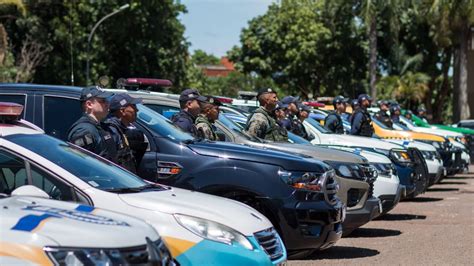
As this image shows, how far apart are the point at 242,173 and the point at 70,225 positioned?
406 centimetres

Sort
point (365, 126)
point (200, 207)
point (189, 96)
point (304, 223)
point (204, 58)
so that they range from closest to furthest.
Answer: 1. point (200, 207)
2. point (304, 223)
3. point (189, 96)
4. point (365, 126)
5. point (204, 58)

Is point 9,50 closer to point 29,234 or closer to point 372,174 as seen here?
point 372,174

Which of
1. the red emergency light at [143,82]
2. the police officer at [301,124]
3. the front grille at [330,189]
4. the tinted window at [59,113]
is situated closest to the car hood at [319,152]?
the front grille at [330,189]

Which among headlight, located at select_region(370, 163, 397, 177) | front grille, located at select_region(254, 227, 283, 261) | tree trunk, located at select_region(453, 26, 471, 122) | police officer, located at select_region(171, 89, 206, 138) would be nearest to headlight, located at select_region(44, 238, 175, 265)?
front grille, located at select_region(254, 227, 283, 261)

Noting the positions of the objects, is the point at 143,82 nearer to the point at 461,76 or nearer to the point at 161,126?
the point at 161,126

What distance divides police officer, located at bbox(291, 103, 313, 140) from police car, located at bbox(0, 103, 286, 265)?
25.0 feet

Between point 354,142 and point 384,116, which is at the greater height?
point 384,116

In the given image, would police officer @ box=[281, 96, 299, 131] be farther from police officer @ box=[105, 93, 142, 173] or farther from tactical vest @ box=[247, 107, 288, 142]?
police officer @ box=[105, 93, 142, 173]

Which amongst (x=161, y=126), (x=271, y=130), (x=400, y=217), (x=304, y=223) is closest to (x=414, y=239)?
(x=271, y=130)

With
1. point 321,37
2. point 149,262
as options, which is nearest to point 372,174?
point 149,262

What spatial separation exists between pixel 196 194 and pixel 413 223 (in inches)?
296

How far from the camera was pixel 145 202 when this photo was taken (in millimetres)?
5926

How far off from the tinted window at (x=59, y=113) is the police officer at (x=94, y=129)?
1.78 ft

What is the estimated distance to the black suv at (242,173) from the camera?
27.0ft
